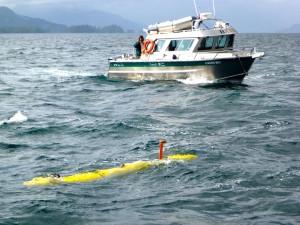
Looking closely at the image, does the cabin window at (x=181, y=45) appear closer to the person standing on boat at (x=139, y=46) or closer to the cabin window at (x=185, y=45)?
the cabin window at (x=185, y=45)

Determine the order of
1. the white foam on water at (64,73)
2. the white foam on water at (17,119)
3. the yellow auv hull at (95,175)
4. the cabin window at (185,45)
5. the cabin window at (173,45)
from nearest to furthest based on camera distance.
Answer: the yellow auv hull at (95,175), the white foam on water at (17,119), the cabin window at (185,45), the cabin window at (173,45), the white foam on water at (64,73)

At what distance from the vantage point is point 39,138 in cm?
2186

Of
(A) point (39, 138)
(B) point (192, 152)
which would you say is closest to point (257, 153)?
(B) point (192, 152)

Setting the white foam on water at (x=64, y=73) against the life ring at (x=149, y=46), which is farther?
the white foam on water at (x=64, y=73)

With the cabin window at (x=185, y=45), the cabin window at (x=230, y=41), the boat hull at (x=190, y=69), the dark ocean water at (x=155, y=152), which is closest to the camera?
the dark ocean water at (x=155, y=152)

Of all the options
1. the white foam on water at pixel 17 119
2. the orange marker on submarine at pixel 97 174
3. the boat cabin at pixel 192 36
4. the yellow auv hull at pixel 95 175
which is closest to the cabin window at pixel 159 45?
the boat cabin at pixel 192 36

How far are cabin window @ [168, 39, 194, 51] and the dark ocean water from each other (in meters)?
2.45

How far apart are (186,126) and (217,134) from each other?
7.42 feet

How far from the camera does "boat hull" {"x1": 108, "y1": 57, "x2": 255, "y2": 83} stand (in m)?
34.7

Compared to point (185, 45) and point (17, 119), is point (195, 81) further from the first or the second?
point (17, 119)

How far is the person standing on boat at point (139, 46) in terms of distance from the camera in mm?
38375

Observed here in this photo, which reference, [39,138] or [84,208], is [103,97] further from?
[84,208]

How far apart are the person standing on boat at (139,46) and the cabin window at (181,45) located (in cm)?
240

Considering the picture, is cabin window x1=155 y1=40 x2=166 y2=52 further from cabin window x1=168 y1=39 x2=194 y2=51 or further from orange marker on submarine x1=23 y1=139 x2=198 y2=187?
orange marker on submarine x1=23 y1=139 x2=198 y2=187
